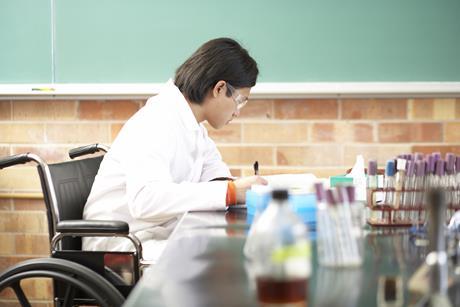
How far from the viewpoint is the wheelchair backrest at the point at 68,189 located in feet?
6.12

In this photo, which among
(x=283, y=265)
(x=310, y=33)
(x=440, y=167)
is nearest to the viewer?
(x=283, y=265)

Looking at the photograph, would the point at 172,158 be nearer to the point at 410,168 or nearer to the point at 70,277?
the point at 70,277

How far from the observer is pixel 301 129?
2.76 metres

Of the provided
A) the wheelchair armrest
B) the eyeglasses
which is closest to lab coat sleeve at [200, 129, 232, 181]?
the eyeglasses

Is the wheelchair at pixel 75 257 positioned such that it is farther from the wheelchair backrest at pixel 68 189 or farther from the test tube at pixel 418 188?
the test tube at pixel 418 188

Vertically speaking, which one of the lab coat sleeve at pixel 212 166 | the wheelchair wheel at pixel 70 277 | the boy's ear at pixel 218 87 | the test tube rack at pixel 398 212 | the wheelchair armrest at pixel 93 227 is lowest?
the wheelchair wheel at pixel 70 277

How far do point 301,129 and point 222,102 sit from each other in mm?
668

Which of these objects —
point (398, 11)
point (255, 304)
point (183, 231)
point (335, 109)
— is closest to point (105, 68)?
point (335, 109)

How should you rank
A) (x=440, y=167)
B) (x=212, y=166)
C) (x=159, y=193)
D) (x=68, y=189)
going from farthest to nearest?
(x=212, y=166)
(x=68, y=189)
(x=159, y=193)
(x=440, y=167)

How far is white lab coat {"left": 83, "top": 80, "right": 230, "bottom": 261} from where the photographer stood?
182 centimetres

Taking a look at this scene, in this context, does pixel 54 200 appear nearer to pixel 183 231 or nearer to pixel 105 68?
pixel 183 231

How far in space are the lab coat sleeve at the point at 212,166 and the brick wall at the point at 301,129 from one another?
1.18ft

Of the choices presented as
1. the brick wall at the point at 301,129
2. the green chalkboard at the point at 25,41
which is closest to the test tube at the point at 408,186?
the brick wall at the point at 301,129

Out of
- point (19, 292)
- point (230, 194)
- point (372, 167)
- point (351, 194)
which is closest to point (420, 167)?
point (372, 167)
